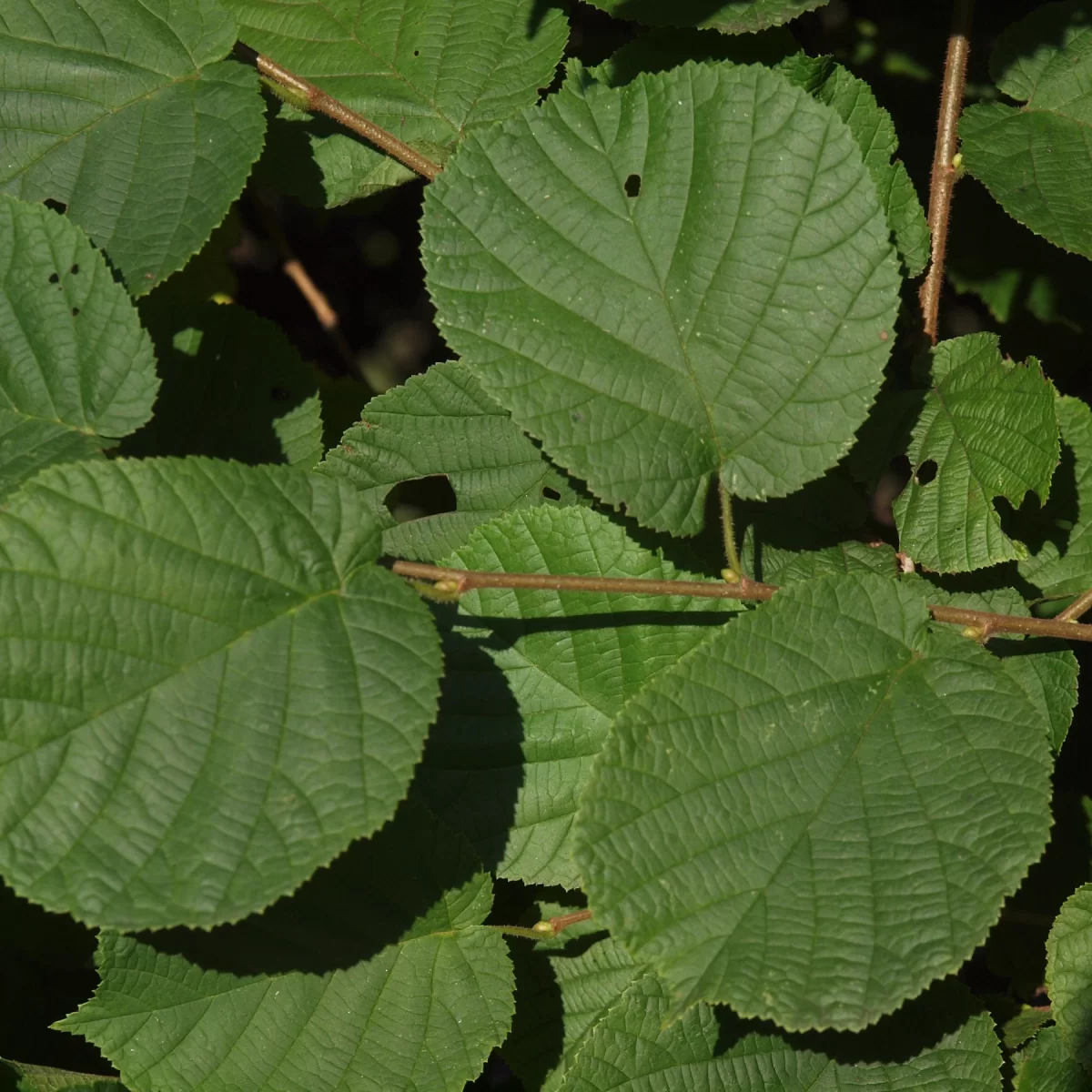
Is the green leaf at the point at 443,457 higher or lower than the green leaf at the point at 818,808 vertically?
higher

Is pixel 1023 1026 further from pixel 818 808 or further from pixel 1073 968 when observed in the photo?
pixel 818 808

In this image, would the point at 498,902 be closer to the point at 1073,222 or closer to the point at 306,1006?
the point at 306,1006

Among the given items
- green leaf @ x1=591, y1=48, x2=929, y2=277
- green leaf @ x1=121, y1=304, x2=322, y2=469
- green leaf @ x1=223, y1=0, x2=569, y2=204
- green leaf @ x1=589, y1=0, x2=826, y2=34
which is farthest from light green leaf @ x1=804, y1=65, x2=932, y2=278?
green leaf @ x1=121, y1=304, x2=322, y2=469

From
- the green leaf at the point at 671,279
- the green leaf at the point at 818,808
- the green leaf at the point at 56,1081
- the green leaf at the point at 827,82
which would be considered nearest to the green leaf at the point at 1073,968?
the green leaf at the point at 818,808

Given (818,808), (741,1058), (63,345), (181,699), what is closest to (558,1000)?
(741,1058)

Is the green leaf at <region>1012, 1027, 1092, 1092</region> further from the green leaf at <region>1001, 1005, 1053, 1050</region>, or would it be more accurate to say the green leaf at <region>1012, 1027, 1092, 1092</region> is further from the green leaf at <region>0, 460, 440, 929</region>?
the green leaf at <region>0, 460, 440, 929</region>

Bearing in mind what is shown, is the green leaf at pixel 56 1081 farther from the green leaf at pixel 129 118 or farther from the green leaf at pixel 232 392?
the green leaf at pixel 129 118
